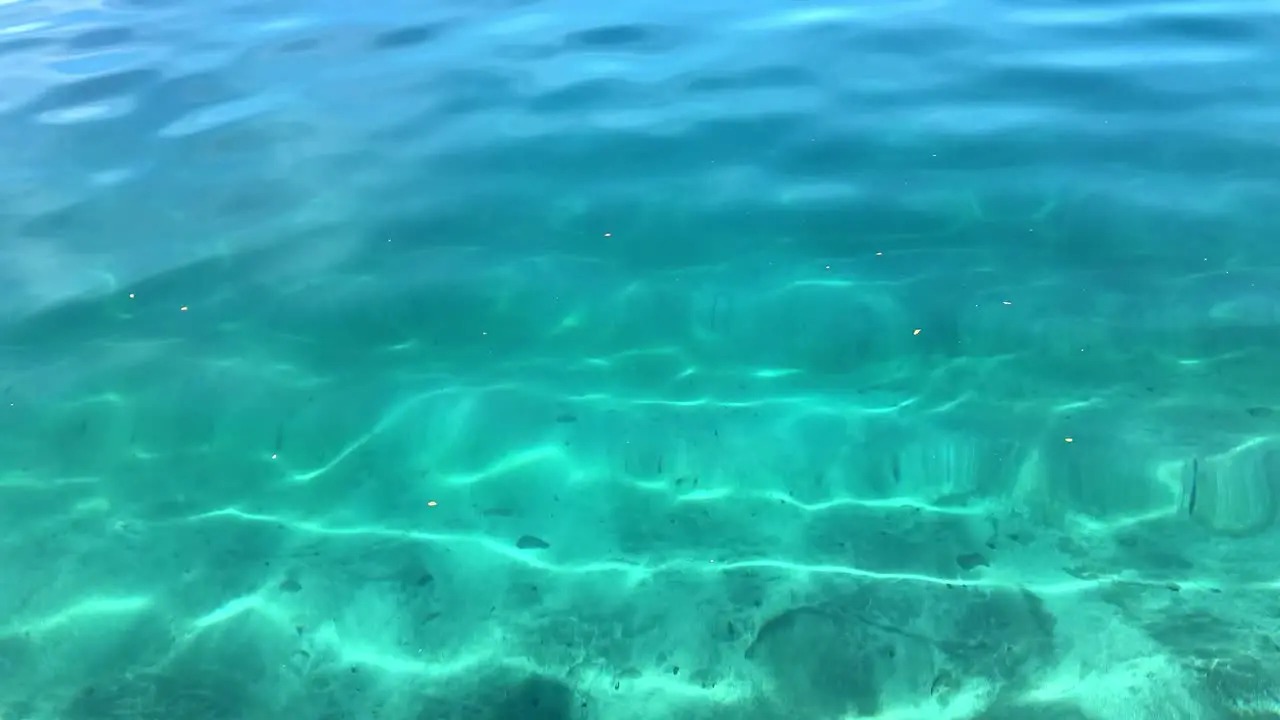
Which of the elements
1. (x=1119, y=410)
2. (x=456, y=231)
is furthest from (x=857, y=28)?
(x=1119, y=410)

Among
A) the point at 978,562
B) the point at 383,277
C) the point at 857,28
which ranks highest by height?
the point at 857,28

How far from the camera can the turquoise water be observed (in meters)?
3.27

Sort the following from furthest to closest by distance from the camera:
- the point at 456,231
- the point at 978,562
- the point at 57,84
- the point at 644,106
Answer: the point at 57,84
the point at 644,106
the point at 456,231
the point at 978,562

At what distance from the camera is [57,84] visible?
7.30 m

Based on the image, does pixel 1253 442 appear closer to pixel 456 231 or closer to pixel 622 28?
pixel 456 231

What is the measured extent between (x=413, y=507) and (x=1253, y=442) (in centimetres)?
333

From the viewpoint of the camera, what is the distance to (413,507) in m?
3.92

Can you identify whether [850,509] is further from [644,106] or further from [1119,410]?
[644,106]

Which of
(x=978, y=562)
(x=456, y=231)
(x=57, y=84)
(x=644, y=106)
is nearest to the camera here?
(x=978, y=562)

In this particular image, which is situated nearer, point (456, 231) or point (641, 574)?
point (641, 574)

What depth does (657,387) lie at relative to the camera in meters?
4.38

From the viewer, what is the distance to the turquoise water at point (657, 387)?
10.7ft

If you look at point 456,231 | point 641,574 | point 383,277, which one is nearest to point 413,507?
point 641,574

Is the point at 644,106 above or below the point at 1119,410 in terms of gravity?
above
